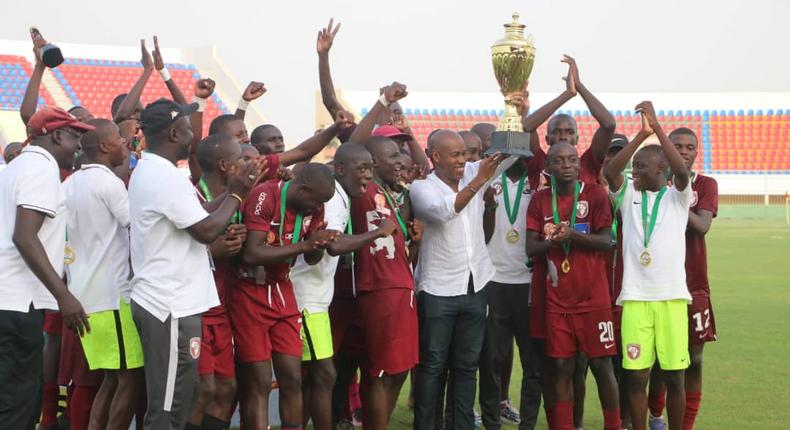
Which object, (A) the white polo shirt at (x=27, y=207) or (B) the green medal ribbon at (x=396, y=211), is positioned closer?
(A) the white polo shirt at (x=27, y=207)

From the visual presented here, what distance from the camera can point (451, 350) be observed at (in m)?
7.29

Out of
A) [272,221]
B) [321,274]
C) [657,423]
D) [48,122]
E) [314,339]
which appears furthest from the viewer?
[657,423]

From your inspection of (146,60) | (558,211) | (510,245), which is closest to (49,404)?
(146,60)

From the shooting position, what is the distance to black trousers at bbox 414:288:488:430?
7066mm

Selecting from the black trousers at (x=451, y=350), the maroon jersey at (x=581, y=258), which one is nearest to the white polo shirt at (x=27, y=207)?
the black trousers at (x=451, y=350)

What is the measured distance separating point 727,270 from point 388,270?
15.9m

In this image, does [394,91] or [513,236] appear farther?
[513,236]

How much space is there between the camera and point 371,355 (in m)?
6.80

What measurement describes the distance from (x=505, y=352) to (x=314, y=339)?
2.23 metres

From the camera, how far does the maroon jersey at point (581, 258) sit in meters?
7.18

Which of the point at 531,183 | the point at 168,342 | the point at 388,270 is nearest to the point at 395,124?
the point at 531,183

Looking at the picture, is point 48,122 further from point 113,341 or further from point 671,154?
point 671,154

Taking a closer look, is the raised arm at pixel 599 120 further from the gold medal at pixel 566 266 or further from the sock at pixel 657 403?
the sock at pixel 657 403

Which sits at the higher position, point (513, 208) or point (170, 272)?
point (170, 272)
